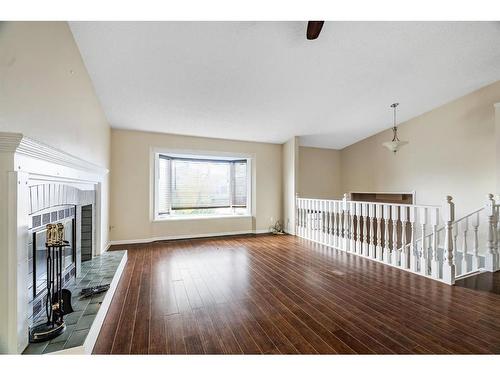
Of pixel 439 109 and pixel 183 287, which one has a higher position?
pixel 439 109

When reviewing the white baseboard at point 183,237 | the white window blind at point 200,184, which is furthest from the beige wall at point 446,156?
the white window blind at point 200,184

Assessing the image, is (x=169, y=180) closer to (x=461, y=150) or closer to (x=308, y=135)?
(x=308, y=135)

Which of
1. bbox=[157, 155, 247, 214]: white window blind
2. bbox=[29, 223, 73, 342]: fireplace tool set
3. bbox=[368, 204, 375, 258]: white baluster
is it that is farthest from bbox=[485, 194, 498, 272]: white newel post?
bbox=[29, 223, 73, 342]: fireplace tool set

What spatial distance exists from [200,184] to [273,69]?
11.2 feet

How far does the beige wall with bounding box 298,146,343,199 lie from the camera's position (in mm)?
6562

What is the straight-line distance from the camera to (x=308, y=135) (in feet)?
18.7

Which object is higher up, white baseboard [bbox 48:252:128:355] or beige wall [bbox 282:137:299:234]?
beige wall [bbox 282:137:299:234]

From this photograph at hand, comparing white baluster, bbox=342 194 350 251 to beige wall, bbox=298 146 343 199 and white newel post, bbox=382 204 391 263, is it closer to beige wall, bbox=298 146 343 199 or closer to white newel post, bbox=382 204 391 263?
white newel post, bbox=382 204 391 263

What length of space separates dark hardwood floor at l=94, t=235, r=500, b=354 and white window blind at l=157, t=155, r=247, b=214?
2106 millimetres

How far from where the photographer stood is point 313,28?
2.31 metres

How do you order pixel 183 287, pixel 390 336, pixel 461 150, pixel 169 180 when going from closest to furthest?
pixel 390 336 → pixel 183 287 → pixel 461 150 → pixel 169 180

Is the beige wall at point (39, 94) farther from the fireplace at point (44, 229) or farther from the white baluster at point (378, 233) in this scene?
the white baluster at point (378, 233)
